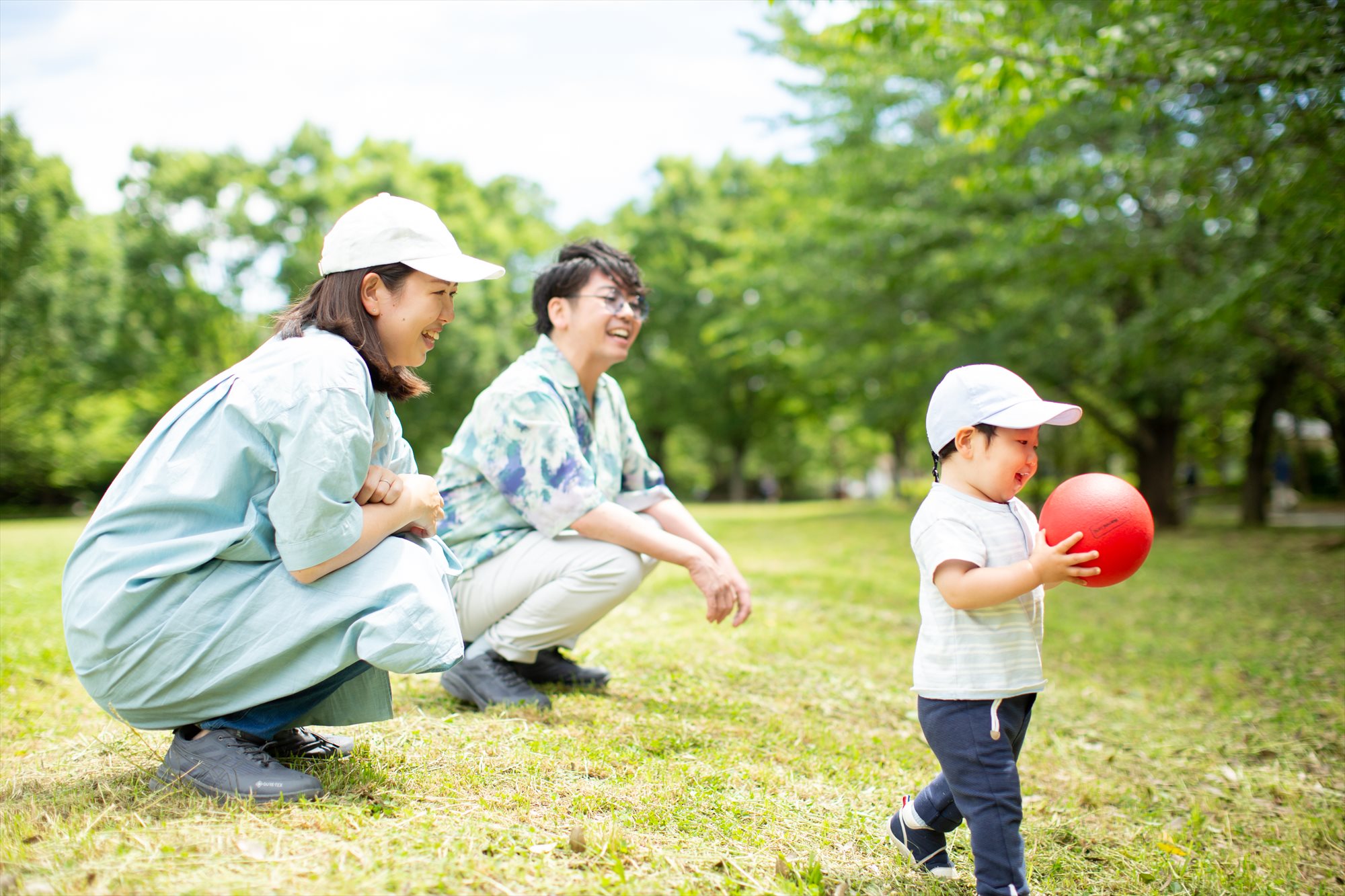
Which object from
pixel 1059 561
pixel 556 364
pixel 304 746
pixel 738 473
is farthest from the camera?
pixel 738 473

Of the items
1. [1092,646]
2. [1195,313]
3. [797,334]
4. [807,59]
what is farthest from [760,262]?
[1092,646]

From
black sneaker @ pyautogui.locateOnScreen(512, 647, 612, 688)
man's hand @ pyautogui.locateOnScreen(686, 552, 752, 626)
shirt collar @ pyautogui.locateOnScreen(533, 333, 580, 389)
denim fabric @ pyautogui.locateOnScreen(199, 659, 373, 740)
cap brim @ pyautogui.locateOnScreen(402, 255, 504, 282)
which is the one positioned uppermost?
cap brim @ pyautogui.locateOnScreen(402, 255, 504, 282)

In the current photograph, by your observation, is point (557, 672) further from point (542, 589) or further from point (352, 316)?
point (352, 316)

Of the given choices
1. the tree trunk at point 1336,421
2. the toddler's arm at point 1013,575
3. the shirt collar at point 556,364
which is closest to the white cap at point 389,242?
the shirt collar at point 556,364

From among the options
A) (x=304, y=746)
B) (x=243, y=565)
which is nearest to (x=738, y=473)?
(x=304, y=746)

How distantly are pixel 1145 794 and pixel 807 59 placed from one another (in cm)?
1316

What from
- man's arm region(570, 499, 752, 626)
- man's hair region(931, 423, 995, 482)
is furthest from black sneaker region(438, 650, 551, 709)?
man's hair region(931, 423, 995, 482)

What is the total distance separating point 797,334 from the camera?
20.0 metres

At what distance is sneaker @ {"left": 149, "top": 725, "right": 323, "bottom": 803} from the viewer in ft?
8.16

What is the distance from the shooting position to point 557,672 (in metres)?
4.22

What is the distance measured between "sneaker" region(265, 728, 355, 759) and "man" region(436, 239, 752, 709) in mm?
869

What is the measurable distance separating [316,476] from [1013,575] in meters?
1.79

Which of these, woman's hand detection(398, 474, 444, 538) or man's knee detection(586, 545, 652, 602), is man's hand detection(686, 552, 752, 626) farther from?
woman's hand detection(398, 474, 444, 538)

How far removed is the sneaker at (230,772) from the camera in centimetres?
249
